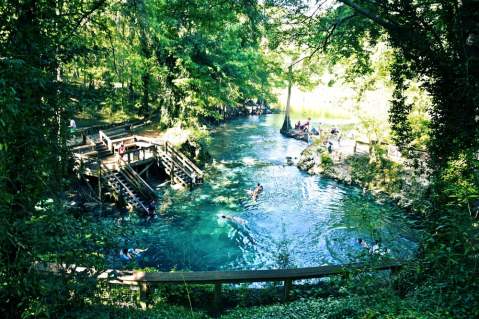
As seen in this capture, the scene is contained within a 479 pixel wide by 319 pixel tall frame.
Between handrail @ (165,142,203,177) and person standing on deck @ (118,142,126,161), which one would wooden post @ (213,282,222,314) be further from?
handrail @ (165,142,203,177)

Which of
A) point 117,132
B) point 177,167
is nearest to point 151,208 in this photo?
point 177,167

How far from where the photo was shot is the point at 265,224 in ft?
60.4

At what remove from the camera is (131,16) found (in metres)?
8.91

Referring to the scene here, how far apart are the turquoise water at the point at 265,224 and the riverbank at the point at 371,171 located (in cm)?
88

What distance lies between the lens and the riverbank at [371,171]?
67.2 feet

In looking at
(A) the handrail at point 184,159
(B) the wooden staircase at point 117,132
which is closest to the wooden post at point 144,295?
(A) the handrail at point 184,159

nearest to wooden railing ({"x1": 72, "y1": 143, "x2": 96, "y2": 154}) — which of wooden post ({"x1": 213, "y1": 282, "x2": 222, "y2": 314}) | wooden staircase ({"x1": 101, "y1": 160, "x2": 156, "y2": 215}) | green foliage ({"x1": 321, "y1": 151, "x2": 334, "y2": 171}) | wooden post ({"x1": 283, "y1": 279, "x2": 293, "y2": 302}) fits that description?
wooden staircase ({"x1": 101, "y1": 160, "x2": 156, "y2": 215})

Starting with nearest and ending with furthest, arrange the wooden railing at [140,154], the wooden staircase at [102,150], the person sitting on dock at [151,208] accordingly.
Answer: the person sitting on dock at [151,208] < the wooden staircase at [102,150] < the wooden railing at [140,154]

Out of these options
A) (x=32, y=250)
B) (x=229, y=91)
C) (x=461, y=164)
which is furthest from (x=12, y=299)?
(x=229, y=91)

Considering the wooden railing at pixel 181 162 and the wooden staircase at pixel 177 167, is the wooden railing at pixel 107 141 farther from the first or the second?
the wooden railing at pixel 181 162

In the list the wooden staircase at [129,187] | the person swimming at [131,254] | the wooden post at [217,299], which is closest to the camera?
the wooden post at [217,299]

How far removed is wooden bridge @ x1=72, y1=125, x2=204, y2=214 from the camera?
61.5 feet

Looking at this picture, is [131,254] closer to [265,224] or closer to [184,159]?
[265,224]

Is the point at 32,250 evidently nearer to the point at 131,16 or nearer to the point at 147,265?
the point at 131,16
